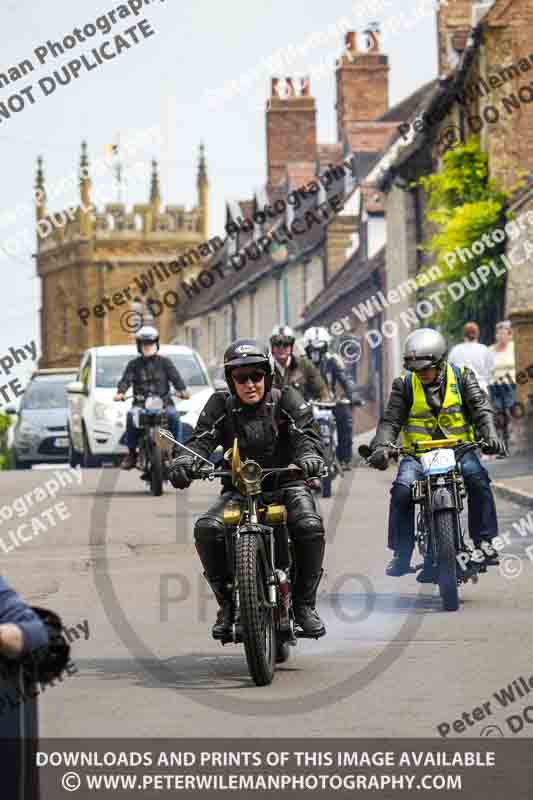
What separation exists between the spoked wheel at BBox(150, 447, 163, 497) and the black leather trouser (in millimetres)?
11790

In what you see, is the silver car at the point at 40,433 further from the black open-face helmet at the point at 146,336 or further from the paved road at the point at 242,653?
the paved road at the point at 242,653

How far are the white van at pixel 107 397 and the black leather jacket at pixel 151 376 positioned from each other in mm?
4051

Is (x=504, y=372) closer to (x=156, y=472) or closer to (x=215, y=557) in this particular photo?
(x=156, y=472)

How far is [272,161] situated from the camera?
70.0 metres

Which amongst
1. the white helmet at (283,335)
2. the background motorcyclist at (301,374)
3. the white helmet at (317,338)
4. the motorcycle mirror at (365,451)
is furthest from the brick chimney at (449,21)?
the motorcycle mirror at (365,451)

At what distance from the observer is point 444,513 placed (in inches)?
456

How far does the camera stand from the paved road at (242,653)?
8.03 meters

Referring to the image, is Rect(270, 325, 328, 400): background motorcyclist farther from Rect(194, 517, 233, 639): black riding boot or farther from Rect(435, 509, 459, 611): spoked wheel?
Rect(194, 517, 233, 639): black riding boot

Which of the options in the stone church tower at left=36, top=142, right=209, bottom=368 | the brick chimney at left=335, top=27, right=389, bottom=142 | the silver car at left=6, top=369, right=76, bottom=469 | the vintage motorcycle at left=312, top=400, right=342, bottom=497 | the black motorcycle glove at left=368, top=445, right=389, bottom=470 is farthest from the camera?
the stone church tower at left=36, top=142, right=209, bottom=368

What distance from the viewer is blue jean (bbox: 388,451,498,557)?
39.4ft

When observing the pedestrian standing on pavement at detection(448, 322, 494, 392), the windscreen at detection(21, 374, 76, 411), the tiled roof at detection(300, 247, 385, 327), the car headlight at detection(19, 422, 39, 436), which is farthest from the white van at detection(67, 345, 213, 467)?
the tiled roof at detection(300, 247, 385, 327)

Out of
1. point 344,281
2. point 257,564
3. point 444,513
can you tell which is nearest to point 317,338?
point 444,513

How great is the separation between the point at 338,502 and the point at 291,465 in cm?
1147

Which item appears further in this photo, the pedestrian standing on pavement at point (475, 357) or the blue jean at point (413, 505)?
the pedestrian standing on pavement at point (475, 357)
